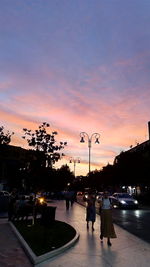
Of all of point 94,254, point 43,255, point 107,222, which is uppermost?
point 107,222

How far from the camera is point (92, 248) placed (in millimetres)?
10891

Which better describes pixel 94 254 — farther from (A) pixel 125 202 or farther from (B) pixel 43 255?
(A) pixel 125 202

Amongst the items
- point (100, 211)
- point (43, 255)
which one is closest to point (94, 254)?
point (43, 255)

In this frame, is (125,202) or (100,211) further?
(125,202)

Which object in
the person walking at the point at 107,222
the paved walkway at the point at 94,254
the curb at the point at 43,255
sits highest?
the person walking at the point at 107,222

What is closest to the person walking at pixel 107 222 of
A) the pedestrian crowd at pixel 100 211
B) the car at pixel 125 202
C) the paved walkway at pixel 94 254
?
the pedestrian crowd at pixel 100 211

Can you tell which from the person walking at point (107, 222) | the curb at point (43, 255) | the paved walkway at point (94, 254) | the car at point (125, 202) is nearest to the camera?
the paved walkway at point (94, 254)

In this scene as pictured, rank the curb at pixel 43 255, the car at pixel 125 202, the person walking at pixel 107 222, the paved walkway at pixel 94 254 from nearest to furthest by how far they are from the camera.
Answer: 1. the paved walkway at pixel 94 254
2. the curb at pixel 43 255
3. the person walking at pixel 107 222
4. the car at pixel 125 202

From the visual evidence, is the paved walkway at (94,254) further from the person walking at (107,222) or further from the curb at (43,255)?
the person walking at (107,222)

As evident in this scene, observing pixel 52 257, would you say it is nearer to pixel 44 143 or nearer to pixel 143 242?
pixel 143 242

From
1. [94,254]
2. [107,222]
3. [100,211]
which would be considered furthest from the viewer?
[100,211]

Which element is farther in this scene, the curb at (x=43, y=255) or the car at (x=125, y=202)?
the car at (x=125, y=202)

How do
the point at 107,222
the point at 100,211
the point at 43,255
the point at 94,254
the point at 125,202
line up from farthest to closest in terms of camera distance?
the point at 125,202 < the point at 100,211 < the point at 107,222 < the point at 94,254 < the point at 43,255

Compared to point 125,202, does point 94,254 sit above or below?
below
